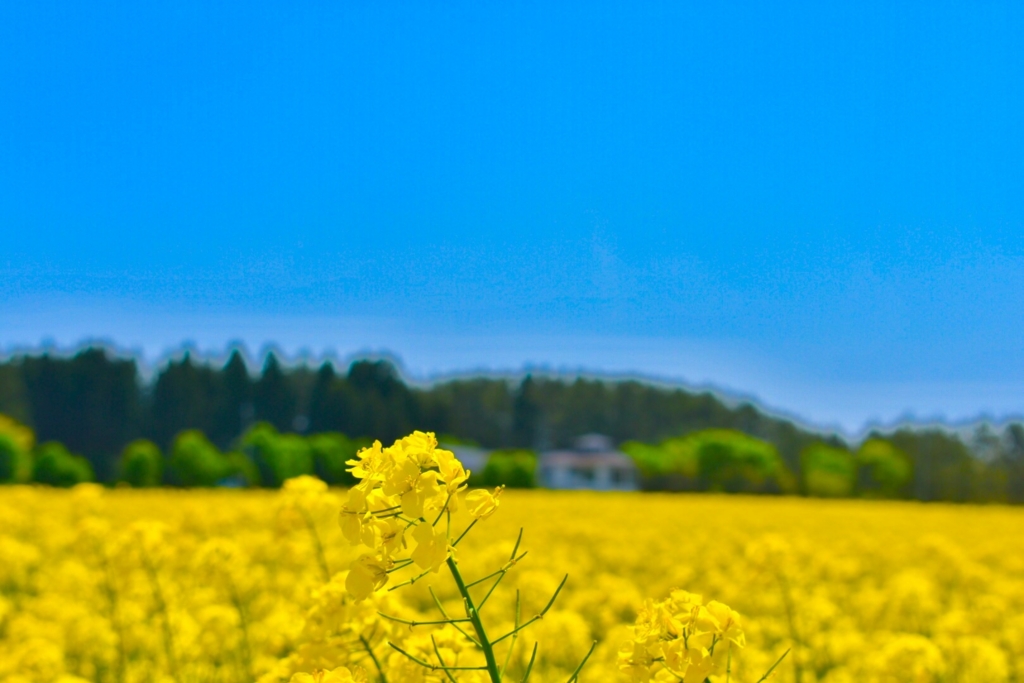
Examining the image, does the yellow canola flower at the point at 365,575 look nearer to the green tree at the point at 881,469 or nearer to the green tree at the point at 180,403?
the green tree at the point at 180,403

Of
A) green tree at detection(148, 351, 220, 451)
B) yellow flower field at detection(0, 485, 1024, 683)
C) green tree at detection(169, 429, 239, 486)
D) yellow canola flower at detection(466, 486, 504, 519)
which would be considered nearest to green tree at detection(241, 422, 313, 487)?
green tree at detection(169, 429, 239, 486)

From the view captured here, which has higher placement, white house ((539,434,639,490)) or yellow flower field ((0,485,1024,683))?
yellow flower field ((0,485,1024,683))

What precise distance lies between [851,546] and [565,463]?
210ft

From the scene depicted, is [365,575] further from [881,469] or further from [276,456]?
[881,469]

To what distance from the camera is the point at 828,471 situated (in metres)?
64.2

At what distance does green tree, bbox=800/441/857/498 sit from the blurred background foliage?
0.39 feet

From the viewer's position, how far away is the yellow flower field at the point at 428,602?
11.1 feet

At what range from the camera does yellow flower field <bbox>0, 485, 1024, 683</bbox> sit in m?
3.38

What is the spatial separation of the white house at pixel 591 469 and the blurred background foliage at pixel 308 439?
2.18m

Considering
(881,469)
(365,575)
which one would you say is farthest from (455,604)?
(881,469)

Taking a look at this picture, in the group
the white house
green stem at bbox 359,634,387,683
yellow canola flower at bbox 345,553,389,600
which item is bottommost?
the white house

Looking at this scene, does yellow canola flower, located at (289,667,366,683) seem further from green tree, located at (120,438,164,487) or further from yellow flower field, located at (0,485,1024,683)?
green tree, located at (120,438,164,487)

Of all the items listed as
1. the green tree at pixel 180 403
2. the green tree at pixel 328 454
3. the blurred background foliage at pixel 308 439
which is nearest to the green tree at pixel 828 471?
the blurred background foliage at pixel 308 439

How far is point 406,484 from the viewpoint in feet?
5.89
